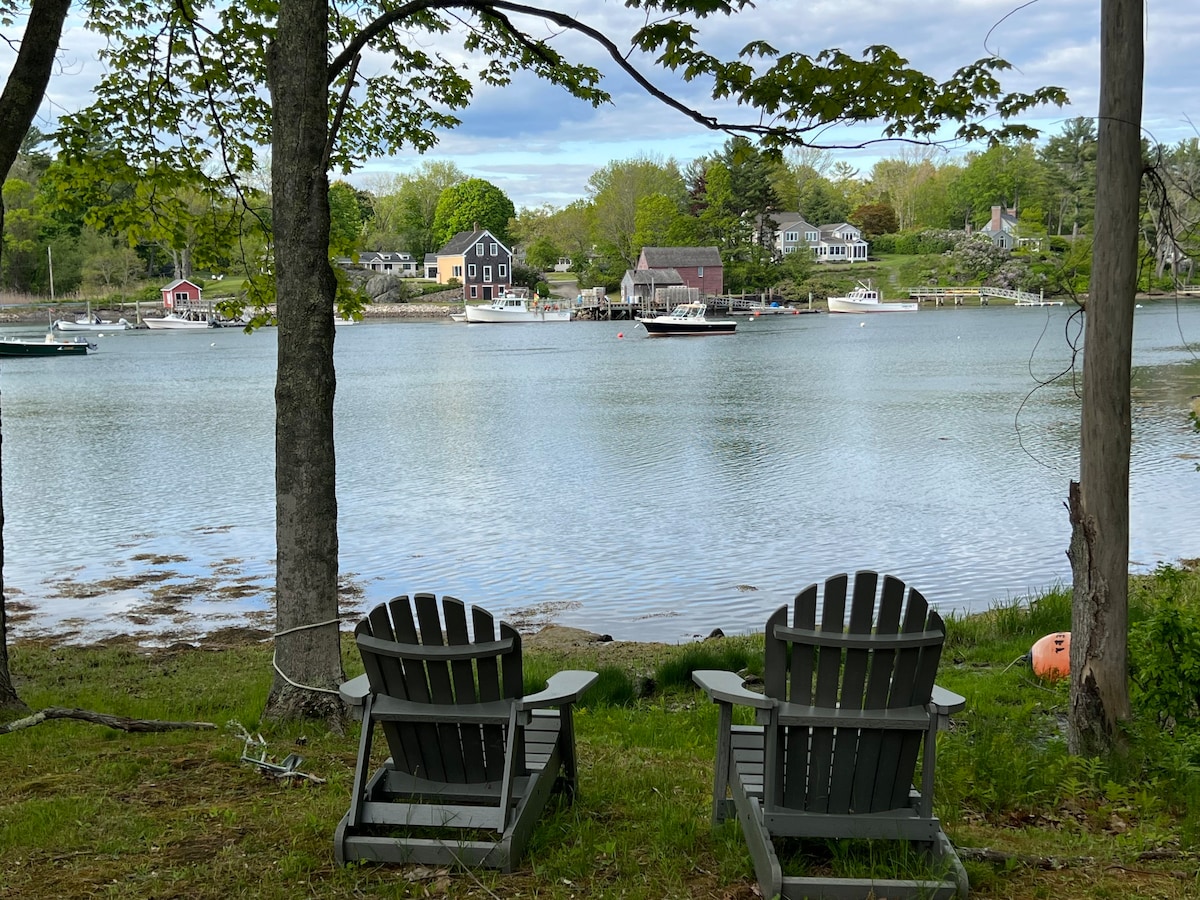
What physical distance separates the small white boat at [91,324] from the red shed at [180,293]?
530cm

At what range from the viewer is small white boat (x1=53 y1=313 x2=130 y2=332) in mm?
86625

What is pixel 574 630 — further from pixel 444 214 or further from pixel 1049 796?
pixel 444 214

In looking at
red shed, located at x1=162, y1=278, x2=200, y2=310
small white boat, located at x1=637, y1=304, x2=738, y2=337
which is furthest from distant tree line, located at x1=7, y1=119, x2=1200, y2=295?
small white boat, located at x1=637, y1=304, x2=738, y2=337

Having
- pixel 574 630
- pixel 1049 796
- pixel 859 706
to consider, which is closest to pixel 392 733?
pixel 859 706

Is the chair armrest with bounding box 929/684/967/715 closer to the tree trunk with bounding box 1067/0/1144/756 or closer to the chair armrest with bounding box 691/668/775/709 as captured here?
the chair armrest with bounding box 691/668/775/709

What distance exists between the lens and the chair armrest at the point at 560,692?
3678 mm

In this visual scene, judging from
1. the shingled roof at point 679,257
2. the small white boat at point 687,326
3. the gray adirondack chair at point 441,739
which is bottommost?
the gray adirondack chair at point 441,739

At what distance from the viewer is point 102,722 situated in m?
5.38

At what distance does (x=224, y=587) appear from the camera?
12.7 m

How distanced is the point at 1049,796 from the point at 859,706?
155cm

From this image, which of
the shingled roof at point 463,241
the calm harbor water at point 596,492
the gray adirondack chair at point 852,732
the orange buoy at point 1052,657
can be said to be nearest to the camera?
the gray adirondack chair at point 852,732

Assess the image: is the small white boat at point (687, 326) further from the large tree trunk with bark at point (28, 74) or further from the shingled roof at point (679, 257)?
the large tree trunk with bark at point (28, 74)

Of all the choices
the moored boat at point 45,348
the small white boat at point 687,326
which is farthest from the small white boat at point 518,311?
the moored boat at point 45,348

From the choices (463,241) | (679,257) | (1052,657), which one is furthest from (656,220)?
(1052,657)
